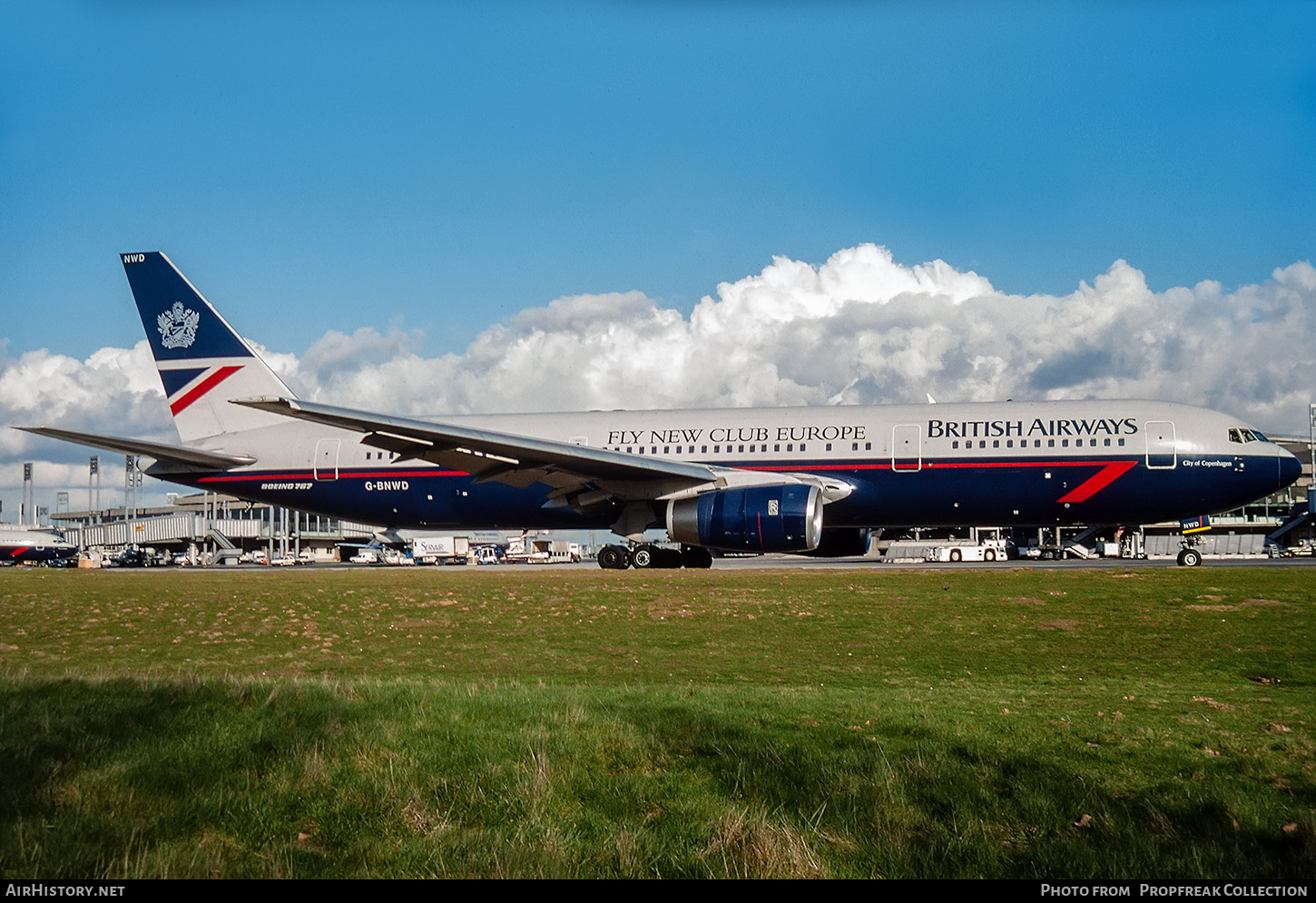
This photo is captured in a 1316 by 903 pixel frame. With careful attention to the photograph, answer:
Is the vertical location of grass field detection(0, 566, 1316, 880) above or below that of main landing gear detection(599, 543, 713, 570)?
below

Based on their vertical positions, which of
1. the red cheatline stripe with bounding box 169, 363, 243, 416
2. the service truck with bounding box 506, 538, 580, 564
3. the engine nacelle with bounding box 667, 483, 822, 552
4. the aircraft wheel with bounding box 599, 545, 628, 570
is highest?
the red cheatline stripe with bounding box 169, 363, 243, 416

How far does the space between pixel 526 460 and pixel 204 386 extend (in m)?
12.6

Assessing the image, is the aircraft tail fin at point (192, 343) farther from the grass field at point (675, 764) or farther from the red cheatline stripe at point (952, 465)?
the grass field at point (675, 764)

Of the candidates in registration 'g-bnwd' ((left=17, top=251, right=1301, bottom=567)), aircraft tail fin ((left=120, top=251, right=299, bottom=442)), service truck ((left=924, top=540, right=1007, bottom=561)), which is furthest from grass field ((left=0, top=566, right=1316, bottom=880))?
service truck ((left=924, top=540, right=1007, bottom=561))

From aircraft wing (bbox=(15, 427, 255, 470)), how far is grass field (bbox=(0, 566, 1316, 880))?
12217 mm

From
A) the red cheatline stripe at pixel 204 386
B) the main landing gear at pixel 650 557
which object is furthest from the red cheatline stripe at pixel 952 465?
the red cheatline stripe at pixel 204 386

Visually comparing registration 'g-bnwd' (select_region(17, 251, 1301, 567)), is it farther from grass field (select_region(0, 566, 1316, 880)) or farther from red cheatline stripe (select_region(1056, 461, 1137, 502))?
grass field (select_region(0, 566, 1316, 880))

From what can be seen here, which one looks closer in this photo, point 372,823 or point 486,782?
point 372,823

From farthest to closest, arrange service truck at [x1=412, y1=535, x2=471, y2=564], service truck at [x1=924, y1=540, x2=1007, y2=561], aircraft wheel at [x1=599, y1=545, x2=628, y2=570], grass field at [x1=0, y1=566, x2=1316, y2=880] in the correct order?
service truck at [x1=412, y1=535, x2=471, y2=564] < service truck at [x1=924, y1=540, x2=1007, y2=561] < aircraft wheel at [x1=599, y1=545, x2=628, y2=570] < grass field at [x1=0, y1=566, x2=1316, y2=880]

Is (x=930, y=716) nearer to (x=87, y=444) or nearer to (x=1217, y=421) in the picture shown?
(x=1217, y=421)

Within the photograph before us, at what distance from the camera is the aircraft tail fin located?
29609 millimetres

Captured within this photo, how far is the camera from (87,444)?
2361 cm
